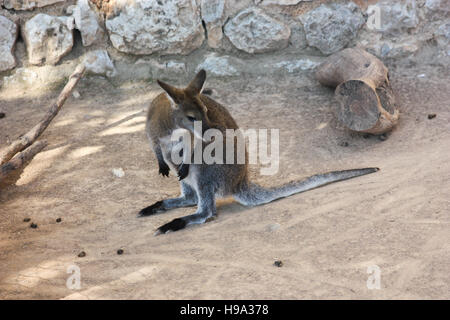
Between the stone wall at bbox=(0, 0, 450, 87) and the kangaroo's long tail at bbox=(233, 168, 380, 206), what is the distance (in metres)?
2.14

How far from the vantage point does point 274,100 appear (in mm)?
5539

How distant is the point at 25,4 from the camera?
19.1ft

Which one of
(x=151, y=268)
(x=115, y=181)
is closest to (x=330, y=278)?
(x=151, y=268)

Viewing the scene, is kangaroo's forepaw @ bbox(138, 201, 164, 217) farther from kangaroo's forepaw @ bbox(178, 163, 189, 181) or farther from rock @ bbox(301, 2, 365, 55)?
rock @ bbox(301, 2, 365, 55)

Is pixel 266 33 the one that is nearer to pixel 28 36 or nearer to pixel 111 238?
pixel 28 36

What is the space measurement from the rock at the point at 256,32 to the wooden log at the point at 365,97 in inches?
35.6

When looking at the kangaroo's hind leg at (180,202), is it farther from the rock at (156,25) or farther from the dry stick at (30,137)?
the rock at (156,25)

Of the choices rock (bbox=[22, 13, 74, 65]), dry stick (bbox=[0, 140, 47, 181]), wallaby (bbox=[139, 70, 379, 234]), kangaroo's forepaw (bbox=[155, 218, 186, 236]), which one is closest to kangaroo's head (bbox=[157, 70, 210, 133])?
wallaby (bbox=[139, 70, 379, 234])

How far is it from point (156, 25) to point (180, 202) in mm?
2555

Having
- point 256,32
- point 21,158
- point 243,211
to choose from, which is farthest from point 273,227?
point 256,32

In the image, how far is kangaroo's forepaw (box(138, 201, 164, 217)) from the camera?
3900mm

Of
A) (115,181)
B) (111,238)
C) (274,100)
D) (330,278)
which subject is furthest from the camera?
(274,100)

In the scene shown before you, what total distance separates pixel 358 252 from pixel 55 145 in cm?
324

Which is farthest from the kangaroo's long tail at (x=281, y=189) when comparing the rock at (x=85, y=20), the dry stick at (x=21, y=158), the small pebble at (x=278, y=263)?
the rock at (x=85, y=20)
